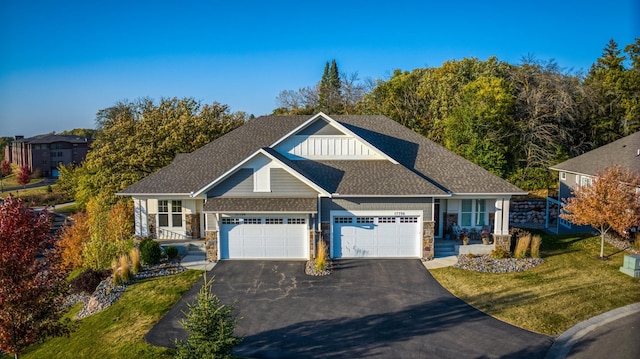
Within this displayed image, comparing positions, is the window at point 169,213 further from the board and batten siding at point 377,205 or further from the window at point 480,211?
the window at point 480,211

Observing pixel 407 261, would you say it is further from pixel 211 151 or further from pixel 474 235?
pixel 211 151

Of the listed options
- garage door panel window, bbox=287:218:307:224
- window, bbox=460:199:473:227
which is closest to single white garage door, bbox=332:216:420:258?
garage door panel window, bbox=287:218:307:224

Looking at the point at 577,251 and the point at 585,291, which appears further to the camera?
the point at 577,251

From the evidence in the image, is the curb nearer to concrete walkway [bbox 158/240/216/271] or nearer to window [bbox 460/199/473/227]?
window [bbox 460/199/473/227]

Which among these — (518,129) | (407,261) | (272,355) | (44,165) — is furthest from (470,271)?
(44,165)

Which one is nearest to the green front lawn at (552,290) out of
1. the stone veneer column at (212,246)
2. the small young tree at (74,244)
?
the stone veneer column at (212,246)
